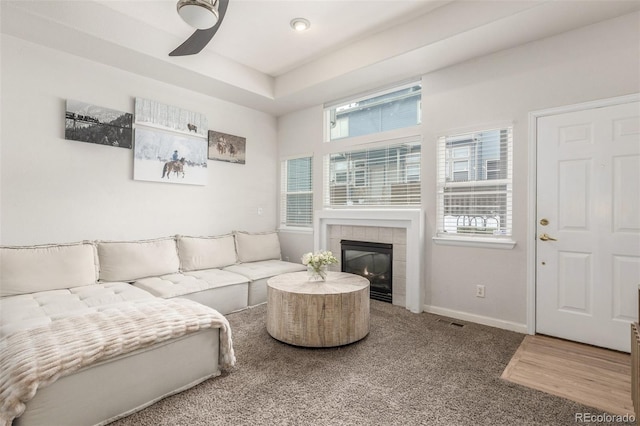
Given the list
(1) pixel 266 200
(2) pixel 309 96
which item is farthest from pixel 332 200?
(2) pixel 309 96

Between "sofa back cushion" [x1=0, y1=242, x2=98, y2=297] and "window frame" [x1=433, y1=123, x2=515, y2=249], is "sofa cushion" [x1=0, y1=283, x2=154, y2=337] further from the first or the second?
"window frame" [x1=433, y1=123, x2=515, y2=249]

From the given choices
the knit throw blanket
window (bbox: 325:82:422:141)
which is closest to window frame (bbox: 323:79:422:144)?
window (bbox: 325:82:422:141)

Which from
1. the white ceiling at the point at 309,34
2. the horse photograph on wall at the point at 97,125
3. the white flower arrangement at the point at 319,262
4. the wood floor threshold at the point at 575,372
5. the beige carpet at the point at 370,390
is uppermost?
the white ceiling at the point at 309,34

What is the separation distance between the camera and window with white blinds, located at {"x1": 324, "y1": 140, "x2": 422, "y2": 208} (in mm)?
3891

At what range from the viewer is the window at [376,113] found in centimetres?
388

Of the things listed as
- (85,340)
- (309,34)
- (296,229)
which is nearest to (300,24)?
(309,34)

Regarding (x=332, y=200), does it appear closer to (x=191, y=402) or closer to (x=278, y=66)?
(x=278, y=66)

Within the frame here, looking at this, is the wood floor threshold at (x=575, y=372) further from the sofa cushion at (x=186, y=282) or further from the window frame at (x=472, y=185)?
the sofa cushion at (x=186, y=282)

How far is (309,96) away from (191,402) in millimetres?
3865

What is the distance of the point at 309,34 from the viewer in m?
3.43

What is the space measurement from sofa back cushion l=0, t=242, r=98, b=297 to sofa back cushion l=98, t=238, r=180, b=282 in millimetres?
102

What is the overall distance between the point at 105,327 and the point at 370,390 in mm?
1729

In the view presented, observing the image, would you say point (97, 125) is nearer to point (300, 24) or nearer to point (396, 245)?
point (300, 24)

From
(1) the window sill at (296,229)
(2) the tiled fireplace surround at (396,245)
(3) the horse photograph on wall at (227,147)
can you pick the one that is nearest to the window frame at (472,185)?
(2) the tiled fireplace surround at (396,245)
